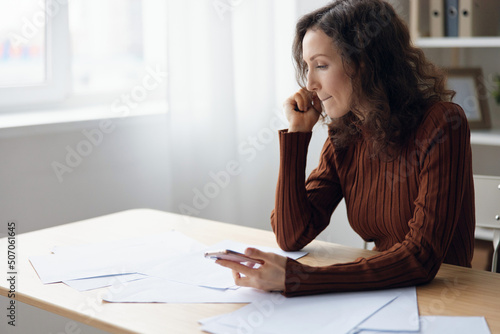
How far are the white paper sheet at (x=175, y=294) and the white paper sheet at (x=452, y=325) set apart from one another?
0.86 feet

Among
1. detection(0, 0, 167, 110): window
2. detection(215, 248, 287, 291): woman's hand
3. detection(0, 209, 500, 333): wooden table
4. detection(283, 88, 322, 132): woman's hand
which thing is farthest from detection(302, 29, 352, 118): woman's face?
detection(0, 0, 167, 110): window

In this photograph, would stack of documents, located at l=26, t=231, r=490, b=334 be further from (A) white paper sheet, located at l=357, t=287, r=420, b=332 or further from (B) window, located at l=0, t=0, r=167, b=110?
(B) window, located at l=0, t=0, r=167, b=110

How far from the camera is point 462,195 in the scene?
51.6 inches

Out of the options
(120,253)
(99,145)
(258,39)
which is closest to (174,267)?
(120,253)

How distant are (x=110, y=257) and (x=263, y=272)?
16.6 inches

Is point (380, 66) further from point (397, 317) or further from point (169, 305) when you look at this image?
point (169, 305)

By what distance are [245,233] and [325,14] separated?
Answer: 23.3 inches

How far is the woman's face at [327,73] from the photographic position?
4.72ft

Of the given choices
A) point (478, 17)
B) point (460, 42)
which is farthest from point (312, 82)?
point (478, 17)

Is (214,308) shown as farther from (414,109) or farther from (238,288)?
(414,109)

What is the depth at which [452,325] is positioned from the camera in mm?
1016

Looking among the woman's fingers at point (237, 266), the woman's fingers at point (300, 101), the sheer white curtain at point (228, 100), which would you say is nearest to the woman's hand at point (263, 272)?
the woman's fingers at point (237, 266)

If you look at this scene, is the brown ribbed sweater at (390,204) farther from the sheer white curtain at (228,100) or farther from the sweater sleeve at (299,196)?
the sheer white curtain at (228,100)

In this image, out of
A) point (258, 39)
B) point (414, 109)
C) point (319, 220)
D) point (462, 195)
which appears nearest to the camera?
point (462, 195)
